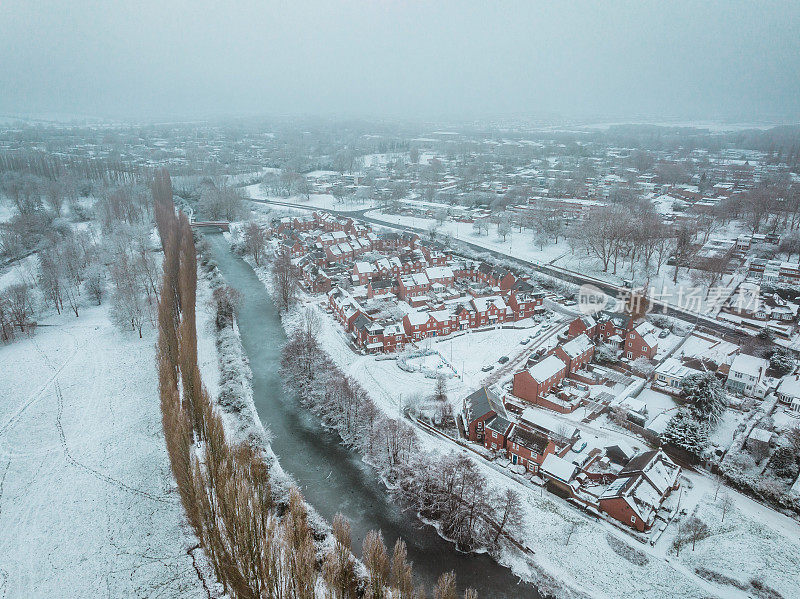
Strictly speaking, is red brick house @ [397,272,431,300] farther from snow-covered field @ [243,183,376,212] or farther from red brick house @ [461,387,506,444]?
snow-covered field @ [243,183,376,212]

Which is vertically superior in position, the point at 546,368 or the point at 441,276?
the point at 441,276

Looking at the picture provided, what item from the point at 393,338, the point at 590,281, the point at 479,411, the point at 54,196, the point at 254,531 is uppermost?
the point at 54,196

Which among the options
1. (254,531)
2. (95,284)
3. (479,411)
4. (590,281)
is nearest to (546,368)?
(479,411)

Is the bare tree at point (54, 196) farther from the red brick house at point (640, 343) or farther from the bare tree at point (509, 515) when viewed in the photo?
the red brick house at point (640, 343)

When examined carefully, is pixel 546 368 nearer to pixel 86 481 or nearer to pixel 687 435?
pixel 687 435

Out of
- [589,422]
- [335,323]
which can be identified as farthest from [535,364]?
[335,323]

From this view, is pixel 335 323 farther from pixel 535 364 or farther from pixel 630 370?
pixel 630 370
